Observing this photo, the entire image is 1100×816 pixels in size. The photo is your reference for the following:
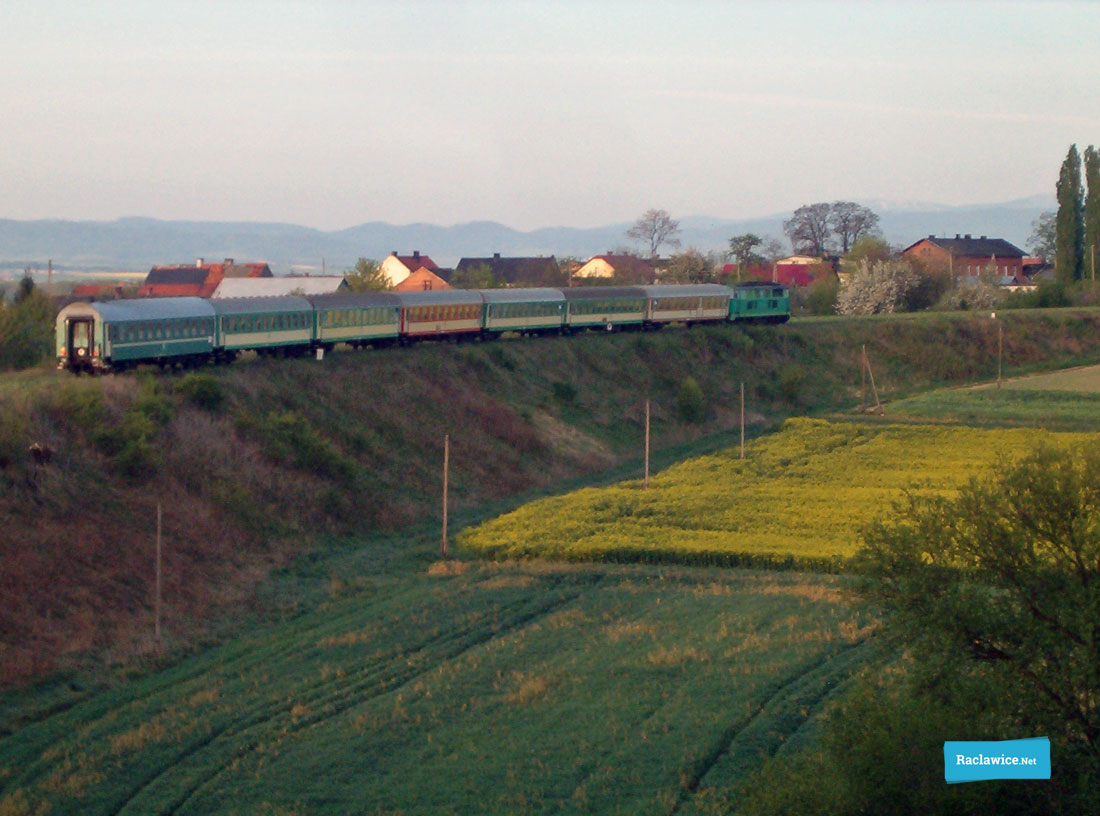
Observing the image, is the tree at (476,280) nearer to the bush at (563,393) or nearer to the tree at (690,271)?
the tree at (690,271)

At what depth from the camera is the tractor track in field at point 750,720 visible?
18.0 meters

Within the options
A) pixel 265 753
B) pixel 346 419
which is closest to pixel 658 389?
pixel 346 419

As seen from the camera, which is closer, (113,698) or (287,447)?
(113,698)

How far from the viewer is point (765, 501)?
40094mm

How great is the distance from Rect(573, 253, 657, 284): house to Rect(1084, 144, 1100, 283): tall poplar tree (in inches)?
1422

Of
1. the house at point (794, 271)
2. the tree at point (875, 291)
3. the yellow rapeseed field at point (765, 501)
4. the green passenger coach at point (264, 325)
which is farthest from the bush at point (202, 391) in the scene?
the house at point (794, 271)

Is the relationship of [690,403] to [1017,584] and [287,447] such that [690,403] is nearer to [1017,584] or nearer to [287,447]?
[287,447]

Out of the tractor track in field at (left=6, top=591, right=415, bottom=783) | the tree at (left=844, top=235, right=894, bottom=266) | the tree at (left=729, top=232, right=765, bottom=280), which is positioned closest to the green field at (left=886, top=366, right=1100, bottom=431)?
the tractor track in field at (left=6, top=591, right=415, bottom=783)

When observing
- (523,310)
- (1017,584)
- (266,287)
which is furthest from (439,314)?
(266,287)

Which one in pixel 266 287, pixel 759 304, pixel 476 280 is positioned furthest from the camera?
pixel 266 287

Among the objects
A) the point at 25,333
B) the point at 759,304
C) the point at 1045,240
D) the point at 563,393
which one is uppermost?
the point at 1045,240

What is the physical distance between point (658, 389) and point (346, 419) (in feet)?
69.7

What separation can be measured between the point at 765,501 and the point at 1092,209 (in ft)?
229

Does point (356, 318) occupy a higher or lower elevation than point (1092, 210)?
lower
